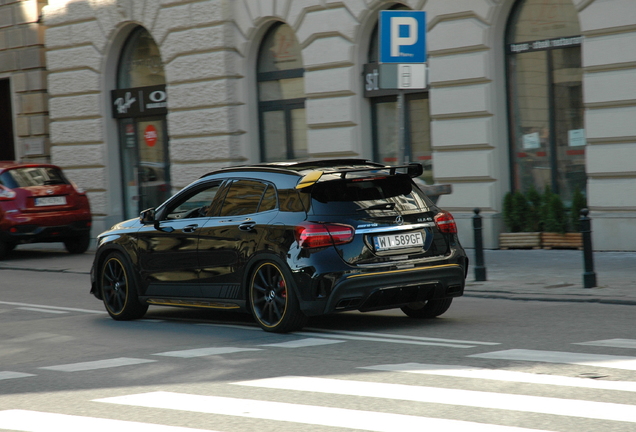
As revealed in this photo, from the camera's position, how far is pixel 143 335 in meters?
8.83

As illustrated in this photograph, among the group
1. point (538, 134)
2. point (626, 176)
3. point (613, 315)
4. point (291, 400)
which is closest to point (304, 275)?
point (291, 400)

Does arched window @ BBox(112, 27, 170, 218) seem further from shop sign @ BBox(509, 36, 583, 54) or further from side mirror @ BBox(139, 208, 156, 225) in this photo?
side mirror @ BBox(139, 208, 156, 225)

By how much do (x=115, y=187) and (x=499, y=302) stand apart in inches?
563

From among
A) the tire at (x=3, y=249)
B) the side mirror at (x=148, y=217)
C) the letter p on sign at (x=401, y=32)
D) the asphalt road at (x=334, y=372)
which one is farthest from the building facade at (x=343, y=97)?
the tire at (x=3, y=249)

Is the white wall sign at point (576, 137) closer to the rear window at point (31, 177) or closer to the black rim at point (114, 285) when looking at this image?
the black rim at point (114, 285)

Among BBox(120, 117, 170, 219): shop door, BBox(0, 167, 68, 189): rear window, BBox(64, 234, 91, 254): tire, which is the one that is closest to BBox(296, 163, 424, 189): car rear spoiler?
BBox(0, 167, 68, 189): rear window

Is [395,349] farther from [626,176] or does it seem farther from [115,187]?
[115,187]

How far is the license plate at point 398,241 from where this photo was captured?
807 centimetres

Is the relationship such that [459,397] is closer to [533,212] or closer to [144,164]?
[533,212]

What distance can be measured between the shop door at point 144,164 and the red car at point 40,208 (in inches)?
146

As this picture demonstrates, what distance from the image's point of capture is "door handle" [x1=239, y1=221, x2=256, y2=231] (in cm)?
848

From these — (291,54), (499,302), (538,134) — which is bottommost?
(499,302)

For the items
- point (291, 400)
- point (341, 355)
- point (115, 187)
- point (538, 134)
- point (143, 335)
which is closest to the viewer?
point (291, 400)

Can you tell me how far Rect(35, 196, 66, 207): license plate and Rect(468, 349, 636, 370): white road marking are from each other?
12489 millimetres
